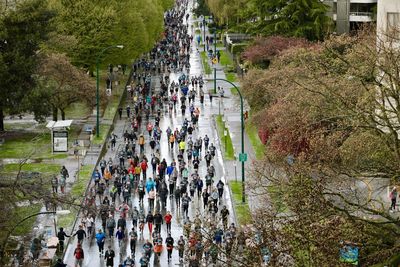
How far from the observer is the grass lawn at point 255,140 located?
5403cm

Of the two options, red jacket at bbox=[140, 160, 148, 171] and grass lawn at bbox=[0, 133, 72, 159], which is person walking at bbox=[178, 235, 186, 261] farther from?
grass lawn at bbox=[0, 133, 72, 159]

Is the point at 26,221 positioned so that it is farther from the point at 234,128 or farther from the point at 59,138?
the point at 234,128

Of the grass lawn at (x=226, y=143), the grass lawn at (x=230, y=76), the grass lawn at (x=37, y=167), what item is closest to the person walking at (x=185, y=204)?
the grass lawn at (x=37, y=167)

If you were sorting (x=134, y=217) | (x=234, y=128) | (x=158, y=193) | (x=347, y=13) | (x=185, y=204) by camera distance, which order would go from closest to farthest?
(x=134, y=217), (x=185, y=204), (x=158, y=193), (x=234, y=128), (x=347, y=13)

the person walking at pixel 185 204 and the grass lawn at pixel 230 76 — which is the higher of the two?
the grass lawn at pixel 230 76

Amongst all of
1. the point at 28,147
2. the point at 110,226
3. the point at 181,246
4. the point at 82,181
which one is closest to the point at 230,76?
the point at 28,147

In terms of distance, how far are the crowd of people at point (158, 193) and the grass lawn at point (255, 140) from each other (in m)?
2.57

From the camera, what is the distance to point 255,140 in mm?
58125

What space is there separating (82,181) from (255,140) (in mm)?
14305

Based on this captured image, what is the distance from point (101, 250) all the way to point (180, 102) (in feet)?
131

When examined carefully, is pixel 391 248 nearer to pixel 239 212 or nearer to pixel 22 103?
pixel 239 212

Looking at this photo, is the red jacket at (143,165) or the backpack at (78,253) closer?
the backpack at (78,253)

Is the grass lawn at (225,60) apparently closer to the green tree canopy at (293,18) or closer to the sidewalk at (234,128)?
the sidewalk at (234,128)

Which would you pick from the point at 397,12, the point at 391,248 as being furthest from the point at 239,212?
the point at 391,248
